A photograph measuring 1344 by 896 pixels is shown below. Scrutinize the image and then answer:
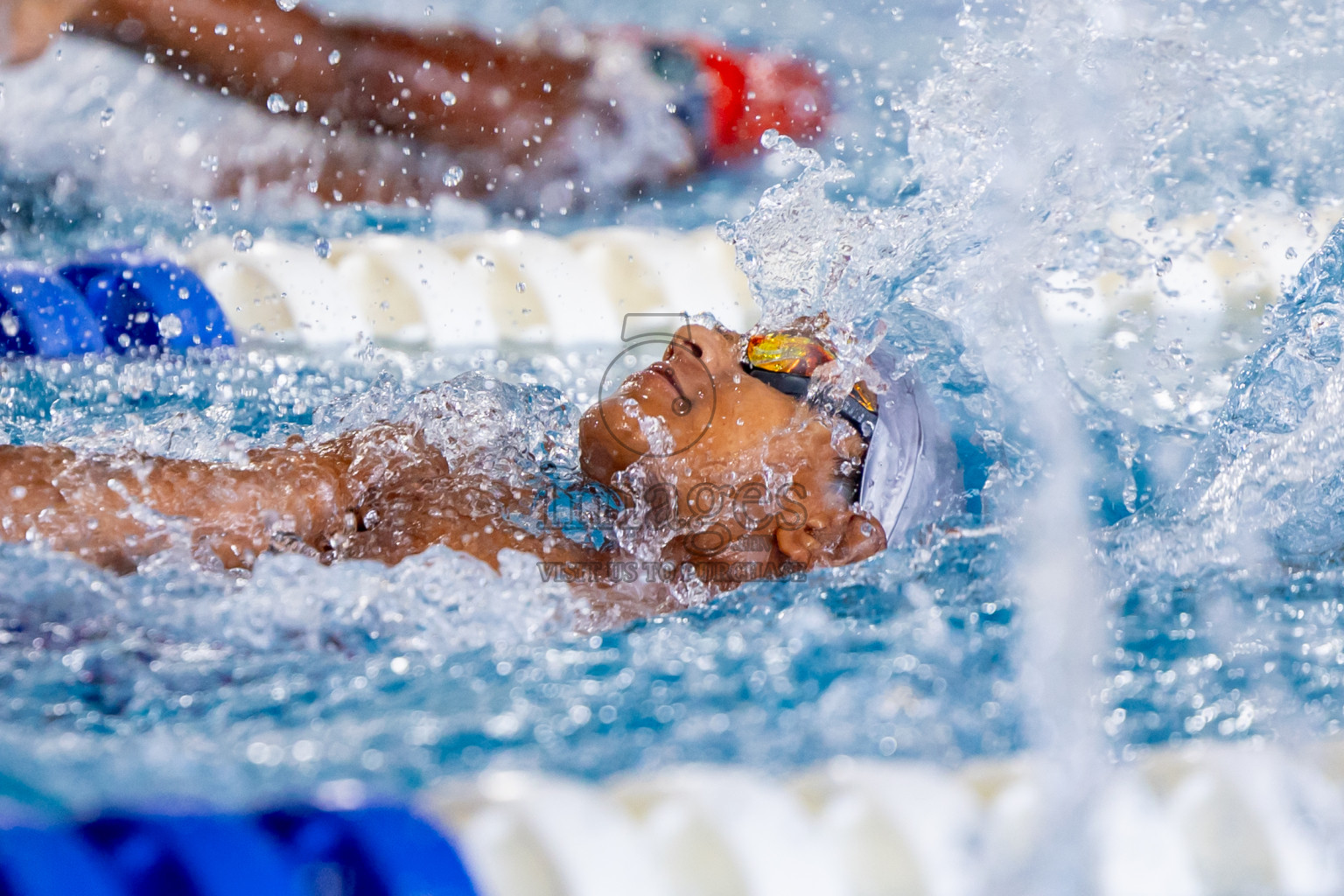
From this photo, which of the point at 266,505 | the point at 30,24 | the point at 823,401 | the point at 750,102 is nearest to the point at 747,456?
the point at 823,401

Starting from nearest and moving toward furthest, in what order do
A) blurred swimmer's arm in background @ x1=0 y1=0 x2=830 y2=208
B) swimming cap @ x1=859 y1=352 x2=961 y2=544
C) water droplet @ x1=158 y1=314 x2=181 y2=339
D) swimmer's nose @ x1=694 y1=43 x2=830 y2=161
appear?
swimming cap @ x1=859 y1=352 x2=961 y2=544 → water droplet @ x1=158 y1=314 x2=181 y2=339 → blurred swimmer's arm in background @ x1=0 y1=0 x2=830 y2=208 → swimmer's nose @ x1=694 y1=43 x2=830 y2=161

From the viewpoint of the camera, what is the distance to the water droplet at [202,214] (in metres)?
3.00

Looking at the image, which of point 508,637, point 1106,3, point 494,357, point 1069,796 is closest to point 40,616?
point 508,637

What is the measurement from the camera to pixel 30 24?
2.70 metres

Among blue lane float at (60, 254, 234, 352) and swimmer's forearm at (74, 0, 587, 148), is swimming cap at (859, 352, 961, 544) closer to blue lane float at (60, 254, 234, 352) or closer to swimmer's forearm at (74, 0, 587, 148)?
blue lane float at (60, 254, 234, 352)

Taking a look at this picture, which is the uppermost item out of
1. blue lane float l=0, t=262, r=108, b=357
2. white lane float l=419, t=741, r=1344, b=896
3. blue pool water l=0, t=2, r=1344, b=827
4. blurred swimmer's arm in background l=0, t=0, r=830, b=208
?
blurred swimmer's arm in background l=0, t=0, r=830, b=208

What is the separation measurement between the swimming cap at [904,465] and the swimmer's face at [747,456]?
3 centimetres

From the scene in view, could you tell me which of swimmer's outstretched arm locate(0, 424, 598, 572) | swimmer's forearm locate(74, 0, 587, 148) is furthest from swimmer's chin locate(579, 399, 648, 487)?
swimmer's forearm locate(74, 0, 587, 148)

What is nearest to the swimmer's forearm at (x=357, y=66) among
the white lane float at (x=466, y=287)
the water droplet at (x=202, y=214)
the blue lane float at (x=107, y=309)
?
the water droplet at (x=202, y=214)

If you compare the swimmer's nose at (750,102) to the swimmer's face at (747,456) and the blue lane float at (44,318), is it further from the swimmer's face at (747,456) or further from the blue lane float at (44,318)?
the swimmer's face at (747,456)

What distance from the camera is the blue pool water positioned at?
39.0 inches

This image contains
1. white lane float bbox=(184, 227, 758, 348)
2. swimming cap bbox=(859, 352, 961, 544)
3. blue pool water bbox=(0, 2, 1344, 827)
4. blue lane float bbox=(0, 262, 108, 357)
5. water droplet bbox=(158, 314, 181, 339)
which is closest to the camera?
blue pool water bbox=(0, 2, 1344, 827)

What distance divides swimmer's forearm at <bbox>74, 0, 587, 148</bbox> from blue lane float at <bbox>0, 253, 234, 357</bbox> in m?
1.05

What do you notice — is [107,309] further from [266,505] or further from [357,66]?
[357,66]
